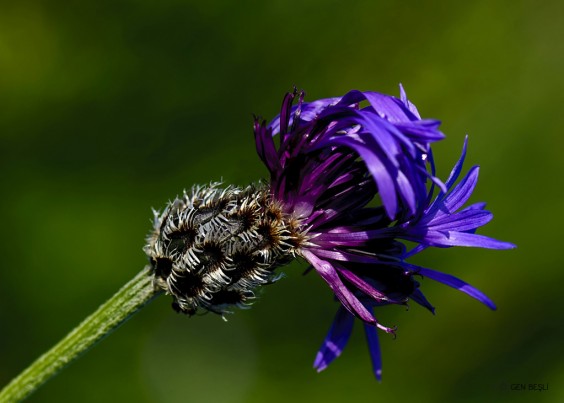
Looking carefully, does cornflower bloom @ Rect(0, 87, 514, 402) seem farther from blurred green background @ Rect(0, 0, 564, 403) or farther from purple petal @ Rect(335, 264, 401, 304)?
blurred green background @ Rect(0, 0, 564, 403)

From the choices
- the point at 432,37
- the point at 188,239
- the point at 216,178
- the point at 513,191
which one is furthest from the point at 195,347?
the point at 188,239

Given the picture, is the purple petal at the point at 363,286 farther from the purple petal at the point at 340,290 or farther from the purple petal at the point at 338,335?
the purple petal at the point at 338,335

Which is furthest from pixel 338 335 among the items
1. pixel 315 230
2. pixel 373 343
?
pixel 315 230

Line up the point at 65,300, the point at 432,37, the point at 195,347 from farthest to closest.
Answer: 1. the point at 432,37
2. the point at 195,347
3. the point at 65,300

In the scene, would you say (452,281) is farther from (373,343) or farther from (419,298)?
(373,343)

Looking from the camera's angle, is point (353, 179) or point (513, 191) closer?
point (353, 179)

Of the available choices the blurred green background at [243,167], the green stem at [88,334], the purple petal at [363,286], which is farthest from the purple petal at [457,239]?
the blurred green background at [243,167]

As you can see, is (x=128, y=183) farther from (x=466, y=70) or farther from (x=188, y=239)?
(x=188, y=239)
